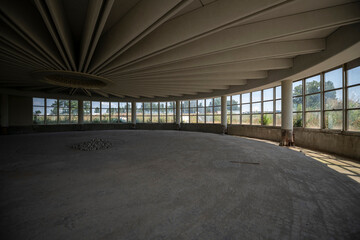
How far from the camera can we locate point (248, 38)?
235 inches

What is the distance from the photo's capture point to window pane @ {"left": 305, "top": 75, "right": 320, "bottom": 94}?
11.0m

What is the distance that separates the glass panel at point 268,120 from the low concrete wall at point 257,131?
22.8 inches

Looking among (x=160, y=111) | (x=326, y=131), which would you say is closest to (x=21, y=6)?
(x=326, y=131)

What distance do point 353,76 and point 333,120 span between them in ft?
9.04

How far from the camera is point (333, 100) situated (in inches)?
386

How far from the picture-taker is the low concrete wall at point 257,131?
14000 mm

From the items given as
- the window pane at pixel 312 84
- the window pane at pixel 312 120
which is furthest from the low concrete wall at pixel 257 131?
the window pane at pixel 312 84

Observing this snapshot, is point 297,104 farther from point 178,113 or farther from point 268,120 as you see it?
point 178,113

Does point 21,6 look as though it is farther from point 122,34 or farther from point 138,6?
point 138,6

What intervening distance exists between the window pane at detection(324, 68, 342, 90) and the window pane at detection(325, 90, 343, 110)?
0.39 metres

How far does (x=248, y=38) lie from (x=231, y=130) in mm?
14722

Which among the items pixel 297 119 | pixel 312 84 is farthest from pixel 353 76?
pixel 297 119

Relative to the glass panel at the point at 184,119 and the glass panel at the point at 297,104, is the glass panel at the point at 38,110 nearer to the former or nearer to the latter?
the glass panel at the point at 184,119

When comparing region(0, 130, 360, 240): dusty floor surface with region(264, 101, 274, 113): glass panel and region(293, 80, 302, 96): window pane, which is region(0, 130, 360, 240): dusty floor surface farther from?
region(264, 101, 274, 113): glass panel
